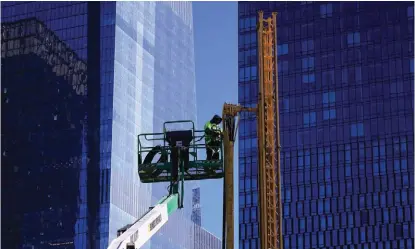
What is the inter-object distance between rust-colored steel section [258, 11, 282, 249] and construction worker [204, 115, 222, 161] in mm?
7985

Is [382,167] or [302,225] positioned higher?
[382,167]

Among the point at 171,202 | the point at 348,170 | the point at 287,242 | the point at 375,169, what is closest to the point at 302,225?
the point at 287,242

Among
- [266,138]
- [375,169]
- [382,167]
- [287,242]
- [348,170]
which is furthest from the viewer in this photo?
[348,170]

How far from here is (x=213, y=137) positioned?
64375mm

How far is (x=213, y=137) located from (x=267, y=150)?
9501mm

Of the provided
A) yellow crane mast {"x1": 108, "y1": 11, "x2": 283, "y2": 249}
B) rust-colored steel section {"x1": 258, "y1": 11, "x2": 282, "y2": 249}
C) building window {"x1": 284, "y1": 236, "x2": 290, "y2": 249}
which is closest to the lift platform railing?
yellow crane mast {"x1": 108, "y1": 11, "x2": 283, "y2": 249}

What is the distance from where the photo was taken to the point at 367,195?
641 ft

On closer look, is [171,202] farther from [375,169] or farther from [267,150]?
[375,169]

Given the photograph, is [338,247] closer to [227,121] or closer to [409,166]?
[409,166]

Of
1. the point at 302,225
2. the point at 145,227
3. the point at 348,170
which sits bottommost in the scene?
the point at 302,225

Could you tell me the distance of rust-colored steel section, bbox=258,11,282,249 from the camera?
71.7 meters

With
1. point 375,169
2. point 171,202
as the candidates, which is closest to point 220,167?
point 171,202

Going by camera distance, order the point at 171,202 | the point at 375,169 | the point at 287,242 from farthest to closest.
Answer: the point at 375,169 → the point at 287,242 → the point at 171,202

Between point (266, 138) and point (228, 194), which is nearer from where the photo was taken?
point (228, 194)
